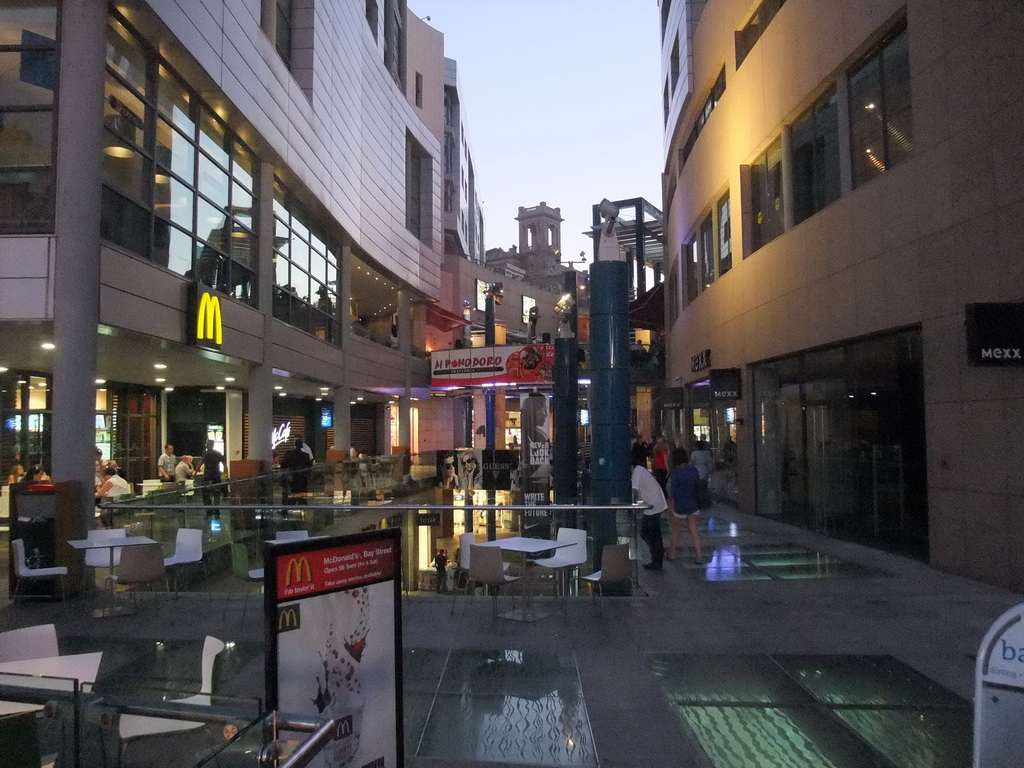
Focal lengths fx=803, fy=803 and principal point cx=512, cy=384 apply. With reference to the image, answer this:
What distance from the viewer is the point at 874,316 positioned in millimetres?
12273

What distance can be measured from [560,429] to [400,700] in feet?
51.2

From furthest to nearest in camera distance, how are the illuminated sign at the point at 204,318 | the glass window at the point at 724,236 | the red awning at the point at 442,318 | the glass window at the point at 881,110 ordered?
1. the red awning at the point at 442,318
2. the glass window at the point at 724,236
3. the illuminated sign at the point at 204,318
4. the glass window at the point at 881,110

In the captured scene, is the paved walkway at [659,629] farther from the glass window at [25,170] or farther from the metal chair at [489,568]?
the glass window at [25,170]

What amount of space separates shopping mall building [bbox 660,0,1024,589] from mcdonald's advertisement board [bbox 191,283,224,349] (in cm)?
1125

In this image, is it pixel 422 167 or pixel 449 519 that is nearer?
pixel 449 519

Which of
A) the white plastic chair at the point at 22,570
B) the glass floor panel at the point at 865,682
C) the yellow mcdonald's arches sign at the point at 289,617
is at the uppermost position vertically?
the yellow mcdonald's arches sign at the point at 289,617

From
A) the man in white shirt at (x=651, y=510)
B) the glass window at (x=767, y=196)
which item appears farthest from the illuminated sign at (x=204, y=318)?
the glass window at (x=767, y=196)

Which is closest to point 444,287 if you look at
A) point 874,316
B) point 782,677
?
point 874,316

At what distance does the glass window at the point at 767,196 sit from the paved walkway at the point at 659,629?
29.5ft

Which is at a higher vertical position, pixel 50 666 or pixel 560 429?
pixel 560 429

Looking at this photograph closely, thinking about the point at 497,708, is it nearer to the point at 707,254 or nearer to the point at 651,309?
the point at 707,254

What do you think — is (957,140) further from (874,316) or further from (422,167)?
(422,167)

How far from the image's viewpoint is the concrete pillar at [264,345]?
64.2ft

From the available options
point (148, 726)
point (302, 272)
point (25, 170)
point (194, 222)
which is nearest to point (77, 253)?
point (25, 170)
